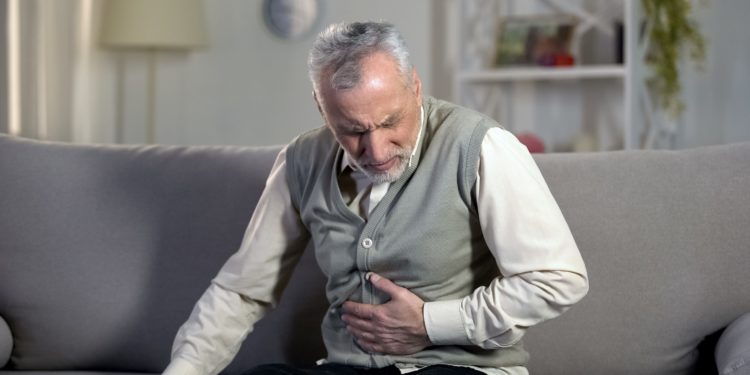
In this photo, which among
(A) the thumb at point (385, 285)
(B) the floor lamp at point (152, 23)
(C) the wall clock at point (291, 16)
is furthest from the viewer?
(C) the wall clock at point (291, 16)

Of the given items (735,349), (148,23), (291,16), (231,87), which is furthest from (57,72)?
(735,349)

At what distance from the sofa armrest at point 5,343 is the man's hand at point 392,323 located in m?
0.88

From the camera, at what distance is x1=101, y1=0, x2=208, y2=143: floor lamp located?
4629mm

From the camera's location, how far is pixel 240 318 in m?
1.96

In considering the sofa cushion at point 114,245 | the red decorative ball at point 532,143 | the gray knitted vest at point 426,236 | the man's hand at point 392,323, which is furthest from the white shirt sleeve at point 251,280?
the red decorative ball at point 532,143

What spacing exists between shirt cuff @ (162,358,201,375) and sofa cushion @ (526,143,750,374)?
0.66 m

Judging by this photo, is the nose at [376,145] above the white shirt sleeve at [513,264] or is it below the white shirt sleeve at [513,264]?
above

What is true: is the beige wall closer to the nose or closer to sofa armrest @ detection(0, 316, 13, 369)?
sofa armrest @ detection(0, 316, 13, 369)

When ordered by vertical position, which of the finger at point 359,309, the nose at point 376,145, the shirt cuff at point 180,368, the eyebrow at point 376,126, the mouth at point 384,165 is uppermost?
the eyebrow at point 376,126

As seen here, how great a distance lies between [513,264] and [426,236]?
150mm

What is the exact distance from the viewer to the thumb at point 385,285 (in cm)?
178

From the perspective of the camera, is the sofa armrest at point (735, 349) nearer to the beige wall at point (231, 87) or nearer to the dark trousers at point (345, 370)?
the dark trousers at point (345, 370)

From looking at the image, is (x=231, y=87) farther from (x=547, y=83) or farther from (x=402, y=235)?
(x=402, y=235)

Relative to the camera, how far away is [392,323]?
177 cm
